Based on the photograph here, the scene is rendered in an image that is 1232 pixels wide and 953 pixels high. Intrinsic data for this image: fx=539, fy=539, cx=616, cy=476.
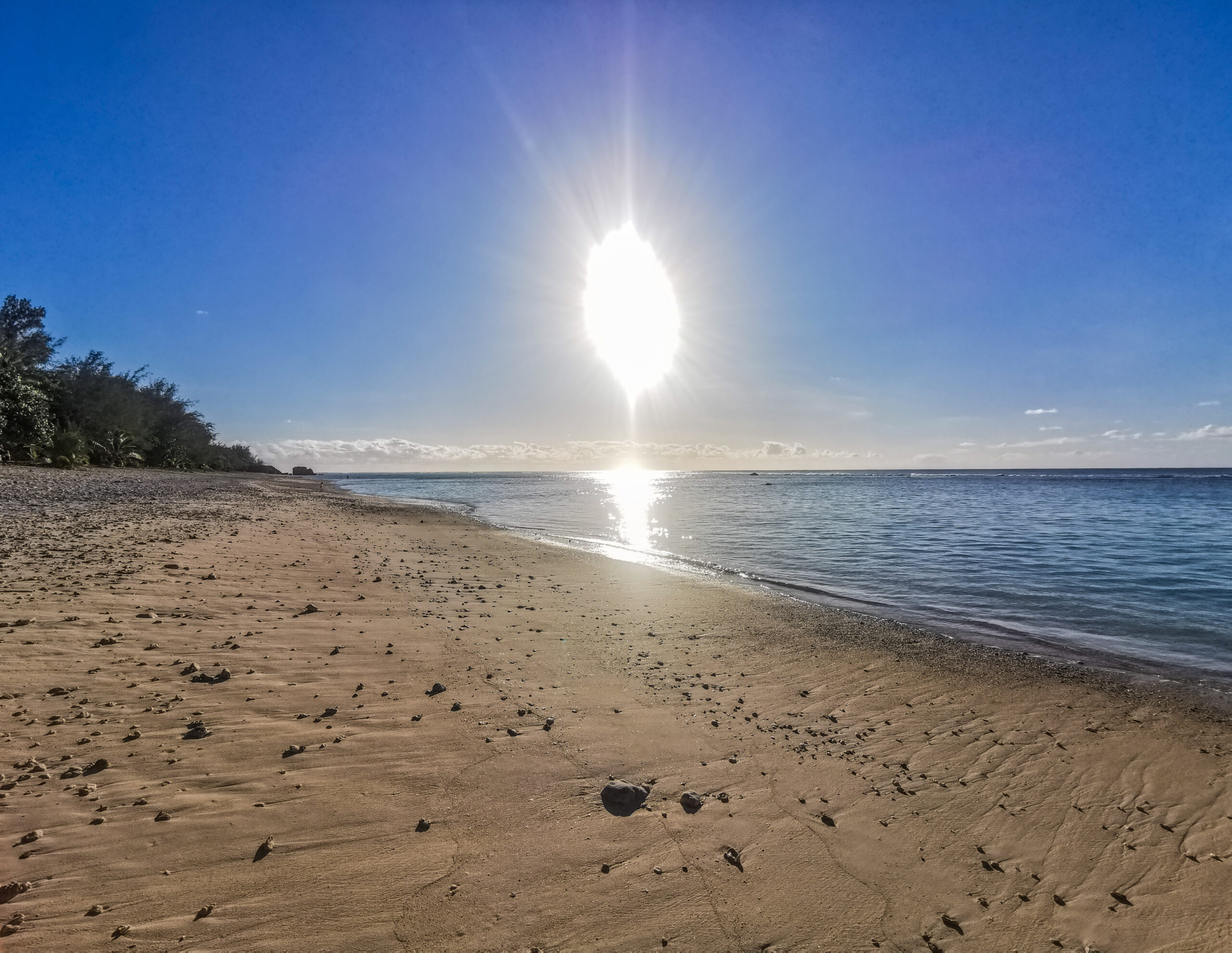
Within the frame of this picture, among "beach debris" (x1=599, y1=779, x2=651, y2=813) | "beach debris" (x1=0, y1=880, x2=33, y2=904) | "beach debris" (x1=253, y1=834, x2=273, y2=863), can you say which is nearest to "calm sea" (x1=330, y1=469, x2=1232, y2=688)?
"beach debris" (x1=599, y1=779, x2=651, y2=813)

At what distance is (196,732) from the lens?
506cm

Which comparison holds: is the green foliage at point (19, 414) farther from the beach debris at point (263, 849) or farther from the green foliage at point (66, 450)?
the beach debris at point (263, 849)

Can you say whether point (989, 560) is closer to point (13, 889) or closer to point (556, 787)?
point (556, 787)

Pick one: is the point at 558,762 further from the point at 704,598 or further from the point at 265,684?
the point at 704,598

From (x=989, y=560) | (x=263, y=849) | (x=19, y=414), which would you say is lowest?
(x=263, y=849)

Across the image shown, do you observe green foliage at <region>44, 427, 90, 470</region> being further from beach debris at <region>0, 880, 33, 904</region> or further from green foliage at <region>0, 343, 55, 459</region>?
beach debris at <region>0, 880, 33, 904</region>

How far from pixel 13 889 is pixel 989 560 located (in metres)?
22.9

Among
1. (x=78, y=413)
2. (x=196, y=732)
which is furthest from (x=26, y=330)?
(x=196, y=732)

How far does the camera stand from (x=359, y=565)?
13.7m

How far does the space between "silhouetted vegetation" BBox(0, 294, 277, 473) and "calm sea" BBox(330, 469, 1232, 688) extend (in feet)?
91.6

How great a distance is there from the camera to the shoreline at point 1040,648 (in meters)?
8.45

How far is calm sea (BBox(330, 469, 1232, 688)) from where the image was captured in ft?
36.7

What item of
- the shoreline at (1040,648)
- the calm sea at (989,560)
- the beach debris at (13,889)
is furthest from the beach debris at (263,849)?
the calm sea at (989,560)

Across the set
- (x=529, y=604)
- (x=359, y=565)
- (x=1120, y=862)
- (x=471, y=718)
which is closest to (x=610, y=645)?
(x=529, y=604)
